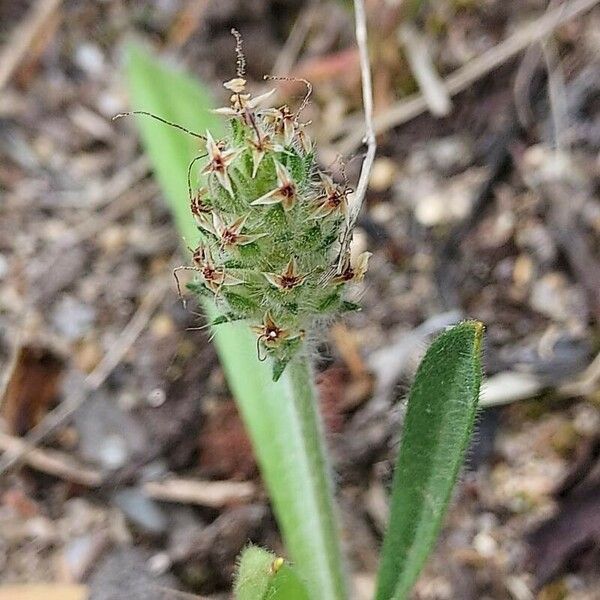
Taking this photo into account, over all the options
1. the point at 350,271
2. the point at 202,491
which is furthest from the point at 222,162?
the point at 202,491

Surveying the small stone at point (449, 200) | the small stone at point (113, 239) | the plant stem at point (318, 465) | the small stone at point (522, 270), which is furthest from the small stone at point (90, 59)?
the plant stem at point (318, 465)

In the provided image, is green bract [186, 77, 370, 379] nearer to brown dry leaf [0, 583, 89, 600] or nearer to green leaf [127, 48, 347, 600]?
green leaf [127, 48, 347, 600]

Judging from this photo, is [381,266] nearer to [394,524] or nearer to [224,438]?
[224,438]

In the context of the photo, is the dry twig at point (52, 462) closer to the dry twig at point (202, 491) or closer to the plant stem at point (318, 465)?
the dry twig at point (202, 491)

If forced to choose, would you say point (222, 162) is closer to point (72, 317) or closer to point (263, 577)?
point (263, 577)

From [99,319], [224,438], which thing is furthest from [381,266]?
[99,319]
